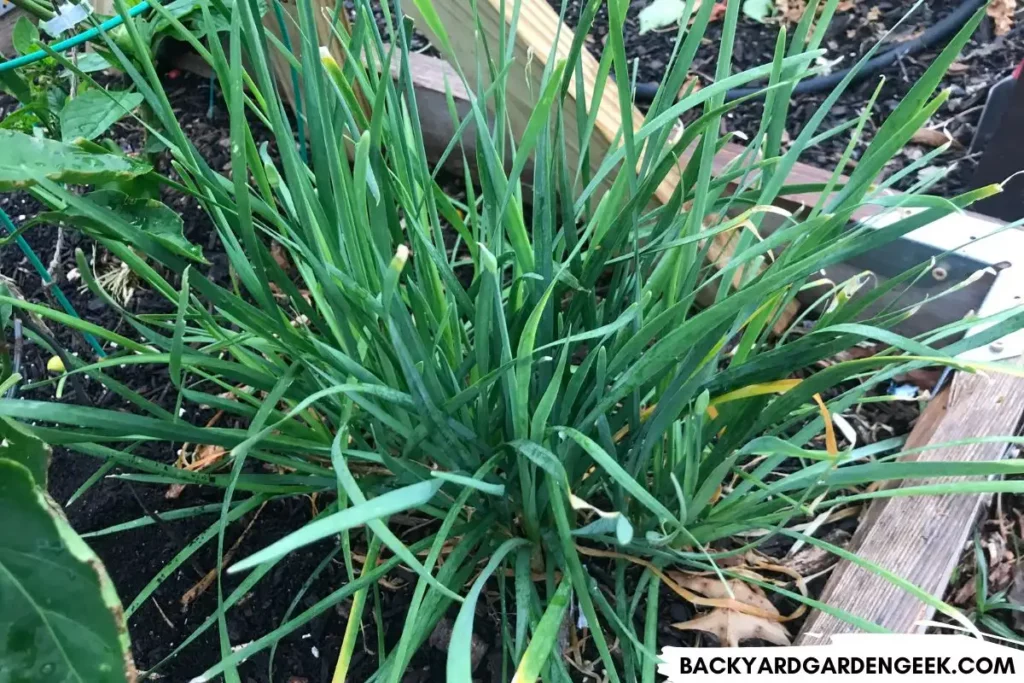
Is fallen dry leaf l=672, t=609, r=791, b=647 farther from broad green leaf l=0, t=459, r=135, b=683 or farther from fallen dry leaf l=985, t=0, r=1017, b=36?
fallen dry leaf l=985, t=0, r=1017, b=36

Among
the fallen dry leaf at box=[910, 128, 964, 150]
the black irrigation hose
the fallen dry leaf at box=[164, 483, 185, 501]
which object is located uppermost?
the black irrigation hose

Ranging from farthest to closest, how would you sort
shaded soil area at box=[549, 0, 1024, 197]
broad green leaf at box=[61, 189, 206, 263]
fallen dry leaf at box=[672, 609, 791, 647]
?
shaded soil area at box=[549, 0, 1024, 197], fallen dry leaf at box=[672, 609, 791, 647], broad green leaf at box=[61, 189, 206, 263]

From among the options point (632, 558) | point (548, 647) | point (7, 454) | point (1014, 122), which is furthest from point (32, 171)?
point (1014, 122)

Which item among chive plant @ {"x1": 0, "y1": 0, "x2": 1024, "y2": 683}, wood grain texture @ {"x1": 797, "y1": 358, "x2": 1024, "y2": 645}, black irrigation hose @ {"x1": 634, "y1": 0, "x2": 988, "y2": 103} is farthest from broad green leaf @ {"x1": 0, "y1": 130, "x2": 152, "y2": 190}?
black irrigation hose @ {"x1": 634, "y1": 0, "x2": 988, "y2": 103}

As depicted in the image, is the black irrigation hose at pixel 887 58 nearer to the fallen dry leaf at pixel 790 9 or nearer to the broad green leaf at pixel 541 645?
the fallen dry leaf at pixel 790 9

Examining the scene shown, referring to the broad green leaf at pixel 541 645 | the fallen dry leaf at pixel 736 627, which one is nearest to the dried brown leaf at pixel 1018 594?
the fallen dry leaf at pixel 736 627

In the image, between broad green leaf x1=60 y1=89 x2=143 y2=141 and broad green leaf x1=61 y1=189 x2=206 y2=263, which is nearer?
broad green leaf x1=61 y1=189 x2=206 y2=263

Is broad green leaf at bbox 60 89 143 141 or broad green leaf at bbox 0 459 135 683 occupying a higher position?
broad green leaf at bbox 60 89 143 141

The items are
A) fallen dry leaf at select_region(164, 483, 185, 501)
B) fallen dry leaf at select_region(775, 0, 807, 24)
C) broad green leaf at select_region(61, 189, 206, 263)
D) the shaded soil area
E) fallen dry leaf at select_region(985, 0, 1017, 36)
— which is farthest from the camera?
fallen dry leaf at select_region(775, 0, 807, 24)
